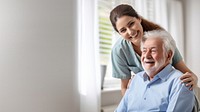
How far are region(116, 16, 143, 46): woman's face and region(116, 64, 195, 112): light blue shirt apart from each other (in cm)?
23

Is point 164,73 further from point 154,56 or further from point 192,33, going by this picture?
point 192,33

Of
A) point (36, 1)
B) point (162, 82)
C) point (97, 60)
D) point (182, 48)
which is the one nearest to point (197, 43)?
point (182, 48)

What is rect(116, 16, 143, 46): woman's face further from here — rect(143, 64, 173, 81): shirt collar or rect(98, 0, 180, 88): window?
rect(98, 0, 180, 88): window

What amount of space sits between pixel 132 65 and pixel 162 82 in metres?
0.38

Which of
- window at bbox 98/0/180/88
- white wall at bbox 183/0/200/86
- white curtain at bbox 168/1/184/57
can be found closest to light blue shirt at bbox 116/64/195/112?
window at bbox 98/0/180/88

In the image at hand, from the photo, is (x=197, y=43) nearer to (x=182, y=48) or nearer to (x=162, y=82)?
(x=182, y=48)

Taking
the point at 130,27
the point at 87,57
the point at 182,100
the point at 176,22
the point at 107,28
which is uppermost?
the point at 176,22

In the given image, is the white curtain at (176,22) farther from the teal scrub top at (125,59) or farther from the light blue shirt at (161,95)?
the light blue shirt at (161,95)

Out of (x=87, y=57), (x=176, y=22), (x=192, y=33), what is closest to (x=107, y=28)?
(x=87, y=57)

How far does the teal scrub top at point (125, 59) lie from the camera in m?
1.47

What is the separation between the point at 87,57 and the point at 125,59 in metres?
0.36

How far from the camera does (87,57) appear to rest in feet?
5.86

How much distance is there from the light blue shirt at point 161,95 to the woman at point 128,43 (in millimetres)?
122

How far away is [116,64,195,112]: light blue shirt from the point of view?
109 centimetres
